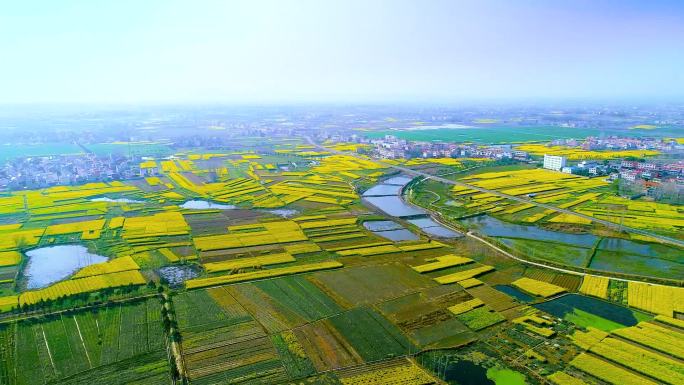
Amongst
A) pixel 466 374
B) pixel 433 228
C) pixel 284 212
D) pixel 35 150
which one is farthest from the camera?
pixel 35 150

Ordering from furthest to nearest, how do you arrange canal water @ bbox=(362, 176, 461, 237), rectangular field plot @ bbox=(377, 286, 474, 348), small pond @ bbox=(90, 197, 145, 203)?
small pond @ bbox=(90, 197, 145, 203)
canal water @ bbox=(362, 176, 461, 237)
rectangular field plot @ bbox=(377, 286, 474, 348)

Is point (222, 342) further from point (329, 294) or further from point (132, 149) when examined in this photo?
point (132, 149)

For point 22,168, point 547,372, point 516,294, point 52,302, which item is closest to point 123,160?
point 22,168

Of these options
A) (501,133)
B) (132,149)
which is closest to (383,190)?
(132,149)

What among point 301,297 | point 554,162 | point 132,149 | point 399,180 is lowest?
point 301,297

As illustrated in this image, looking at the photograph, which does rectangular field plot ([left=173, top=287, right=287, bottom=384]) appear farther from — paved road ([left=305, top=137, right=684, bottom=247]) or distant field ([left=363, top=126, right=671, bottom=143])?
distant field ([left=363, top=126, right=671, bottom=143])

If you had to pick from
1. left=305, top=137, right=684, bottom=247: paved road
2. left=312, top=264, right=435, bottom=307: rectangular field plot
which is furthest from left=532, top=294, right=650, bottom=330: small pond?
left=305, top=137, right=684, bottom=247: paved road

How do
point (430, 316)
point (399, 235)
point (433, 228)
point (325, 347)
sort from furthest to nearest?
point (433, 228) < point (399, 235) < point (430, 316) < point (325, 347)

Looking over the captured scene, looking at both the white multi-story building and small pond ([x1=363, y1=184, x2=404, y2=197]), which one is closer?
small pond ([x1=363, y1=184, x2=404, y2=197])
